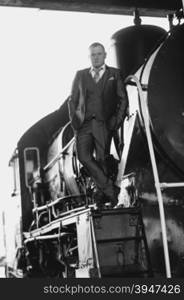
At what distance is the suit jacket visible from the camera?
373 centimetres

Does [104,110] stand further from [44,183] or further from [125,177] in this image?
[44,183]

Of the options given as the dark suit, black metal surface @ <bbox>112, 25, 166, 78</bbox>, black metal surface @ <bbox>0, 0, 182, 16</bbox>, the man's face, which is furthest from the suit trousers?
black metal surface @ <bbox>0, 0, 182, 16</bbox>

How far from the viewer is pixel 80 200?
525 centimetres

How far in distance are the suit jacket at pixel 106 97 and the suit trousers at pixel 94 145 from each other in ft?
0.21

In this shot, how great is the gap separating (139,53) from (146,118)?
120 cm

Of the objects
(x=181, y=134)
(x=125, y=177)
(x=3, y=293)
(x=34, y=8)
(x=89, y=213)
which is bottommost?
(x=3, y=293)

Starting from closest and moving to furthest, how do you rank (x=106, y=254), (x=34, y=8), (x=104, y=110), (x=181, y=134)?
(x=106, y=254), (x=181, y=134), (x=104, y=110), (x=34, y=8)

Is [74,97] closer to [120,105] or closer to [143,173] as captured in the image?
[120,105]

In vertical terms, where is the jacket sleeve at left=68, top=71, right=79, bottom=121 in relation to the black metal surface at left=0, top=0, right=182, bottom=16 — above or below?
below

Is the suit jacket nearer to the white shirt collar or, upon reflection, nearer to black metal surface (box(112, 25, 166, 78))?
the white shirt collar

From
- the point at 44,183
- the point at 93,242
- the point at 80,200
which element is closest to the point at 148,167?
the point at 93,242

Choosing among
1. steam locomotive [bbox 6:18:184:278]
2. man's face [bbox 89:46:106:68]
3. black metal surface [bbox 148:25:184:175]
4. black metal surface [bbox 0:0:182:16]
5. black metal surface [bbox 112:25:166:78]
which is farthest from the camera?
black metal surface [bbox 112:25:166:78]

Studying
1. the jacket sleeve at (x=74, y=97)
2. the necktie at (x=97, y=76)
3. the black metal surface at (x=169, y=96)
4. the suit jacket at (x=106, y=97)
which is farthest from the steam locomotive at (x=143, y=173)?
the jacket sleeve at (x=74, y=97)

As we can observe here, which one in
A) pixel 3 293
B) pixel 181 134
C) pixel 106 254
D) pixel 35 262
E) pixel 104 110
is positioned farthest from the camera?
pixel 35 262
